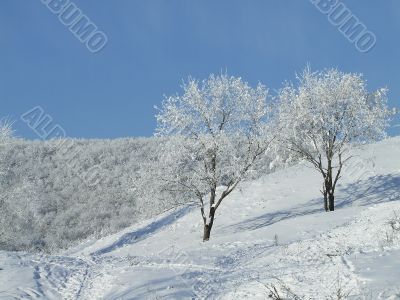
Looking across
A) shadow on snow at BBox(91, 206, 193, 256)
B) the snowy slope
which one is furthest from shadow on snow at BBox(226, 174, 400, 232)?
shadow on snow at BBox(91, 206, 193, 256)

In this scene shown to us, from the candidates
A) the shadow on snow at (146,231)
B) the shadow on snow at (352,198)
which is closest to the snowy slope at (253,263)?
the shadow on snow at (352,198)

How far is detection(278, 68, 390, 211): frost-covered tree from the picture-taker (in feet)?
119

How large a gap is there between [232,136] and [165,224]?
1610 centimetres

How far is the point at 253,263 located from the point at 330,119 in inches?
741

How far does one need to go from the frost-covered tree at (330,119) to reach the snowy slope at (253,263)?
491 cm

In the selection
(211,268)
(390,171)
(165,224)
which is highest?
(390,171)

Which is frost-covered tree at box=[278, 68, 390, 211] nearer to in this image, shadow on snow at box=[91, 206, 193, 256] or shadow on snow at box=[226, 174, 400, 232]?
shadow on snow at box=[226, 174, 400, 232]

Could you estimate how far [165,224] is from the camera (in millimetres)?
45656

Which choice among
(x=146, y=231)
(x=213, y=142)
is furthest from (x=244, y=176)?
(x=146, y=231)

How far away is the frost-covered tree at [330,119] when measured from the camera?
119 feet

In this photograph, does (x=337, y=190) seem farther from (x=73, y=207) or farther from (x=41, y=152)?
(x=41, y=152)

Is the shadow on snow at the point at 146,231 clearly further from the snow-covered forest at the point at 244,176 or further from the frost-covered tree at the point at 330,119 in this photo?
the frost-covered tree at the point at 330,119

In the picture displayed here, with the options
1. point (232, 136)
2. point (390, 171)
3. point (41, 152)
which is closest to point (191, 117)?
point (232, 136)

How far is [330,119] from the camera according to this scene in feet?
118
